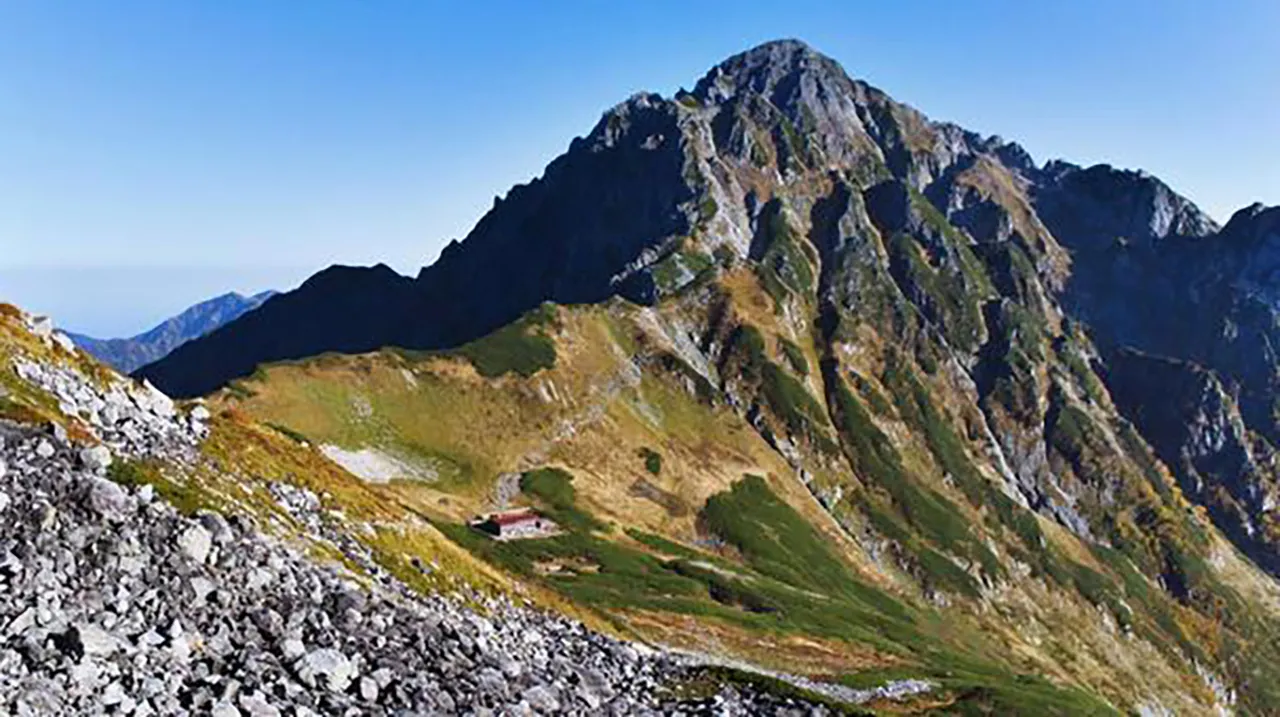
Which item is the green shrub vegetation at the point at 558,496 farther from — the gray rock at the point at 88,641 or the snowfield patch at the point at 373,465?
the gray rock at the point at 88,641

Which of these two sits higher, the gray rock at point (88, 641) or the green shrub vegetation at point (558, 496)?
the gray rock at point (88, 641)

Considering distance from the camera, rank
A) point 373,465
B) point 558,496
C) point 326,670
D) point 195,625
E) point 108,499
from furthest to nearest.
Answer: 1. point 558,496
2. point 373,465
3. point 108,499
4. point 326,670
5. point 195,625

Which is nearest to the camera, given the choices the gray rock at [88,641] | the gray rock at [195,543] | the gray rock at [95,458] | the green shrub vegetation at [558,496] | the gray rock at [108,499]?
the gray rock at [88,641]

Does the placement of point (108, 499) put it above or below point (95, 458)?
below

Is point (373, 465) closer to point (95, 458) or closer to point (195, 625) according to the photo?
point (95, 458)

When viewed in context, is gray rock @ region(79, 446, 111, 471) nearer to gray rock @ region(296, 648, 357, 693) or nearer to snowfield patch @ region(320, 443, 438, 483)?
gray rock @ region(296, 648, 357, 693)

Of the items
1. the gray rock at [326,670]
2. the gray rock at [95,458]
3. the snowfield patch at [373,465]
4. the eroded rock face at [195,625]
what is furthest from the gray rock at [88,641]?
the snowfield patch at [373,465]

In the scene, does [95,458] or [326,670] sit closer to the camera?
[326,670]

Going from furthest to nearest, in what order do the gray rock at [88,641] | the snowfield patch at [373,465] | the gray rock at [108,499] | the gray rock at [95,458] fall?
1. the snowfield patch at [373,465]
2. the gray rock at [95,458]
3. the gray rock at [108,499]
4. the gray rock at [88,641]

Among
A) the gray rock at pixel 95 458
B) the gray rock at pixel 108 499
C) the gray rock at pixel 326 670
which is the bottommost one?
the gray rock at pixel 326 670

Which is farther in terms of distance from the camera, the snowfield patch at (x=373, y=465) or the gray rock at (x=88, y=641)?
the snowfield patch at (x=373, y=465)

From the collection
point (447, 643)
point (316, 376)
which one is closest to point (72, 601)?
point (447, 643)

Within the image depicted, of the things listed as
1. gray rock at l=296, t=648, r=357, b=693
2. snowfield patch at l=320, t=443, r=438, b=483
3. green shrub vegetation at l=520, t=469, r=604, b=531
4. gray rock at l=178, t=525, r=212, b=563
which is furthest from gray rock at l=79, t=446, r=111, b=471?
green shrub vegetation at l=520, t=469, r=604, b=531

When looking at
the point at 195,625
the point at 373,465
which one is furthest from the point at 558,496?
the point at 195,625
